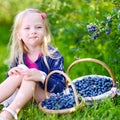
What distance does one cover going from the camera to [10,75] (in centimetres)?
378

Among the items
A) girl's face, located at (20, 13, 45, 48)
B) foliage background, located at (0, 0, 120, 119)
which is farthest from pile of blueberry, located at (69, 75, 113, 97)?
girl's face, located at (20, 13, 45, 48)

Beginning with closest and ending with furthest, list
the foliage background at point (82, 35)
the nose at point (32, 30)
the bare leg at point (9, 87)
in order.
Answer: the bare leg at point (9, 87), the nose at point (32, 30), the foliage background at point (82, 35)

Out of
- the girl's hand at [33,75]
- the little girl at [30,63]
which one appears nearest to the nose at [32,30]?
the little girl at [30,63]

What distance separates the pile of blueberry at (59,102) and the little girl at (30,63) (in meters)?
0.11

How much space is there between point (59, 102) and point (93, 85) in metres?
0.40

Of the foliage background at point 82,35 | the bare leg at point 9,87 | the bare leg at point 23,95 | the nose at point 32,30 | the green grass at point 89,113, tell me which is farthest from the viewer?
the foliage background at point 82,35

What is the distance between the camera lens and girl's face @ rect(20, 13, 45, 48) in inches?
154

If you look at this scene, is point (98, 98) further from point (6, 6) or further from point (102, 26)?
point (6, 6)

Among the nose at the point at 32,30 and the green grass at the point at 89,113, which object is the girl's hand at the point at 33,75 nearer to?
the green grass at the point at 89,113

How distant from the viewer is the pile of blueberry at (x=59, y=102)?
140 inches

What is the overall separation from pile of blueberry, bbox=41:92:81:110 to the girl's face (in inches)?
20.1

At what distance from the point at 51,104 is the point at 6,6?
4429 mm

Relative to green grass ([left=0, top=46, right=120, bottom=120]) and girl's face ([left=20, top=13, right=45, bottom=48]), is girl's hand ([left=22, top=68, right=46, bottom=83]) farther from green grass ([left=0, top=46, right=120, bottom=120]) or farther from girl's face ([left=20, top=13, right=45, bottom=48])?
girl's face ([left=20, top=13, right=45, bottom=48])

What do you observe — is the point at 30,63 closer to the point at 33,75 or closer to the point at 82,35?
the point at 33,75
